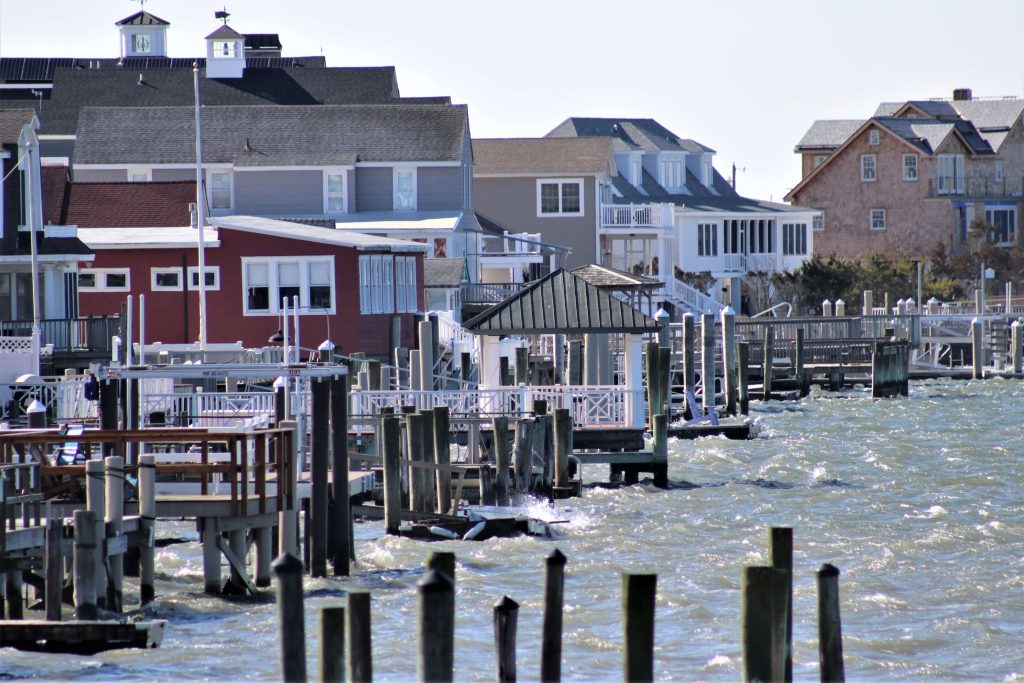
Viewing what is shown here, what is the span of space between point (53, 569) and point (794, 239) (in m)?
67.9

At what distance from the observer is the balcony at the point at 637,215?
73438mm

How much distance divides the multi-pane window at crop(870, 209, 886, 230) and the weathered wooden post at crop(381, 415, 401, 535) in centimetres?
7064

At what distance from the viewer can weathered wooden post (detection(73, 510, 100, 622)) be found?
1775 centimetres

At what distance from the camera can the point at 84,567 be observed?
17.8 metres

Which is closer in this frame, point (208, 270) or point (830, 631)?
point (830, 631)

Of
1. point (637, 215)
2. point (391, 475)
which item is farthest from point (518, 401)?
point (637, 215)

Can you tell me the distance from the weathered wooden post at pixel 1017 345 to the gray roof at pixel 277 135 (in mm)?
19407

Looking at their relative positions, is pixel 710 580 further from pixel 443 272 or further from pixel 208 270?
pixel 443 272

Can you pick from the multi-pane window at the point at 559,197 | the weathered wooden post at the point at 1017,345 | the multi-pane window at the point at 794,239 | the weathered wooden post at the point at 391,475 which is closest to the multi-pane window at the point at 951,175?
the multi-pane window at the point at 794,239

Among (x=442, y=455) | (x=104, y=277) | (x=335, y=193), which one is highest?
(x=335, y=193)

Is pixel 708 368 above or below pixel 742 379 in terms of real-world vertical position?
above

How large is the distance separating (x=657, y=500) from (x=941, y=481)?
6.63 m

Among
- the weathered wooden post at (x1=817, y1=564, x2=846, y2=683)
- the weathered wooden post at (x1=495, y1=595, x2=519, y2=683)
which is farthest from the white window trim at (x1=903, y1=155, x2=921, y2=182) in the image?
the weathered wooden post at (x1=495, y1=595, x2=519, y2=683)

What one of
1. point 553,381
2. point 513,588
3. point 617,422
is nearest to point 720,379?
point 553,381
